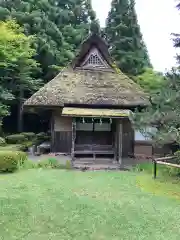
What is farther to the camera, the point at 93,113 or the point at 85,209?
the point at 93,113

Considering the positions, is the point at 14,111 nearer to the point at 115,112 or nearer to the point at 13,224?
the point at 115,112

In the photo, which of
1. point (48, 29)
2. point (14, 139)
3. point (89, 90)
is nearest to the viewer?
point (89, 90)

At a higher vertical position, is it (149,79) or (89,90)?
(149,79)

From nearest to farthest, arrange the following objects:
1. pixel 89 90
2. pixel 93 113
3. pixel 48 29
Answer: pixel 93 113 < pixel 89 90 < pixel 48 29

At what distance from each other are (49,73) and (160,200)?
19044mm

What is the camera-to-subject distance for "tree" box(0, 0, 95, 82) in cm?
2438

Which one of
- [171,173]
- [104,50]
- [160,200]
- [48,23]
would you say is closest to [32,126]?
[48,23]

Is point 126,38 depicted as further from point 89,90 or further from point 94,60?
point 89,90

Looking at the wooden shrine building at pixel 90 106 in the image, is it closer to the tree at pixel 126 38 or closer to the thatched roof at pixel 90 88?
the thatched roof at pixel 90 88

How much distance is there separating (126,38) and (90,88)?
11.3m

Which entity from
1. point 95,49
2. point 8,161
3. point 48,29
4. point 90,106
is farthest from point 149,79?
point 8,161

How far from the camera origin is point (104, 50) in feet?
60.8

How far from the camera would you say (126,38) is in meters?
26.4

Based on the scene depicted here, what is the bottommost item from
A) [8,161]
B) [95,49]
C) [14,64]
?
[8,161]
